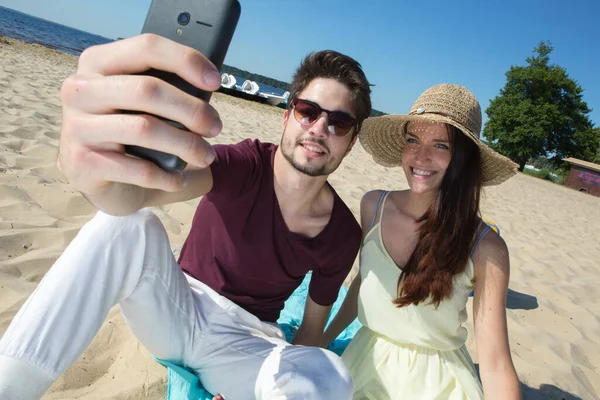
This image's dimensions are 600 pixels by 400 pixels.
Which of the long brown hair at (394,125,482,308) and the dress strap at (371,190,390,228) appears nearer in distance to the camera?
the long brown hair at (394,125,482,308)

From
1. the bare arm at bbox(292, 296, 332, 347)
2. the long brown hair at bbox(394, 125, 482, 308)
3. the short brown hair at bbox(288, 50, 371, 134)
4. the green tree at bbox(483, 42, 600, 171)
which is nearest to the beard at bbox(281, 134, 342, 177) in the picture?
the short brown hair at bbox(288, 50, 371, 134)

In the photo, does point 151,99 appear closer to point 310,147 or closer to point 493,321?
point 310,147

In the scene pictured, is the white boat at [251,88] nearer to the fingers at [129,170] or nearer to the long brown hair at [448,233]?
the long brown hair at [448,233]

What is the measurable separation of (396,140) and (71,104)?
1980 mm

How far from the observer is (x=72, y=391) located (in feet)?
5.33

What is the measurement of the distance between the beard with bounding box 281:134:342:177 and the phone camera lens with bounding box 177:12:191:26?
122 centimetres

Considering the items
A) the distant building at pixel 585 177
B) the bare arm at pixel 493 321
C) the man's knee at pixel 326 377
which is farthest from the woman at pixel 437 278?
the distant building at pixel 585 177

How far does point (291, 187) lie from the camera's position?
206 cm

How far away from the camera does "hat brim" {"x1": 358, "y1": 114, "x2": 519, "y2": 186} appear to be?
1.93m

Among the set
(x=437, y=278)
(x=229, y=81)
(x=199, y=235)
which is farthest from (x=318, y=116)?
(x=229, y=81)

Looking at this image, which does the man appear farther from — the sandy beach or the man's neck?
the sandy beach

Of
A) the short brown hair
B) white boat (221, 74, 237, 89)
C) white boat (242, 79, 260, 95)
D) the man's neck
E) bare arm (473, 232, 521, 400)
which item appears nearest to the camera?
bare arm (473, 232, 521, 400)

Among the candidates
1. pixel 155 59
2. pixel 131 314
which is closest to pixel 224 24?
pixel 155 59

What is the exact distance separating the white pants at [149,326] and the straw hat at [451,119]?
1256 mm
